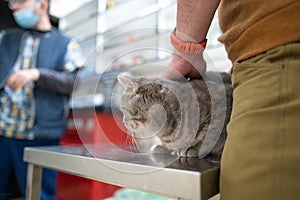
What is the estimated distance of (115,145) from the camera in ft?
1.98

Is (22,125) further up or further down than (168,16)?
further down

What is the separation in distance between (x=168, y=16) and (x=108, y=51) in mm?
261

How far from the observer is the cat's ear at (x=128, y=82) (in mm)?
556

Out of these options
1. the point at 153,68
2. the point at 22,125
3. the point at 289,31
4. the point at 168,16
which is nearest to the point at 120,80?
the point at 153,68

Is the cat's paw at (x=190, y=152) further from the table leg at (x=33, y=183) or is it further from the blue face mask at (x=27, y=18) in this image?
the blue face mask at (x=27, y=18)

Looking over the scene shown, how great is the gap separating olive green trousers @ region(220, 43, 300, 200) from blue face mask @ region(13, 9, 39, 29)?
1.24m

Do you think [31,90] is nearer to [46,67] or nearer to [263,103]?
[46,67]

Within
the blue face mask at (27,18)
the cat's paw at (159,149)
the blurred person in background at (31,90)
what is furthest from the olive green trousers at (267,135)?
the blue face mask at (27,18)

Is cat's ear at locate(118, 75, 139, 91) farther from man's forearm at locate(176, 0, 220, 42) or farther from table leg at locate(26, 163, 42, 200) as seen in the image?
table leg at locate(26, 163, 42, 200)

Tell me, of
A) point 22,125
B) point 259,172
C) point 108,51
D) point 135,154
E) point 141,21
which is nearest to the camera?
point 259,172

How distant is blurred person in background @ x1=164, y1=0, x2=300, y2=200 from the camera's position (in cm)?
33

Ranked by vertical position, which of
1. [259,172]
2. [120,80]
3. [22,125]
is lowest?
[22,125]

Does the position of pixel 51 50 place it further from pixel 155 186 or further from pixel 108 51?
pixel 155 186

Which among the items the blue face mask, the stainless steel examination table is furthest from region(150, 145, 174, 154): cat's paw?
the blue face mask
